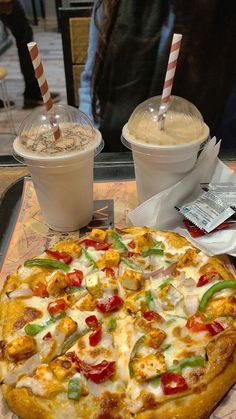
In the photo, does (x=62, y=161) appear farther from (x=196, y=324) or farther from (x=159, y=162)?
(x=196, y=324)

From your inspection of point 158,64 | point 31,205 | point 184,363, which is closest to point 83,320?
point 184,363

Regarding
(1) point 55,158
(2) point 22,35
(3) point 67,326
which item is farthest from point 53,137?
(2) point 22,35

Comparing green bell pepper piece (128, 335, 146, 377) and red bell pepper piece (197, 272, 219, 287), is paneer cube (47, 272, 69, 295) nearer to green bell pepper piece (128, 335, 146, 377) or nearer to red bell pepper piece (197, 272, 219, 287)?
green bell pepper piece (128, 335, 146, 377)

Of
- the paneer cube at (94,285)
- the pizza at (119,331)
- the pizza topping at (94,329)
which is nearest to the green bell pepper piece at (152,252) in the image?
the pizza at (119,331)

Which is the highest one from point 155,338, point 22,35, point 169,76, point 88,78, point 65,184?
point 169,76

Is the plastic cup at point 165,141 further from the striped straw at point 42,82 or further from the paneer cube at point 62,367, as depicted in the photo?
the paneer cube at point 62,367

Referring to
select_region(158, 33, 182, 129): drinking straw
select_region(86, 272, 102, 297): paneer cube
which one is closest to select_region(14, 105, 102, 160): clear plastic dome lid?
select_region(158, 33, 182, 129): drinking straw
